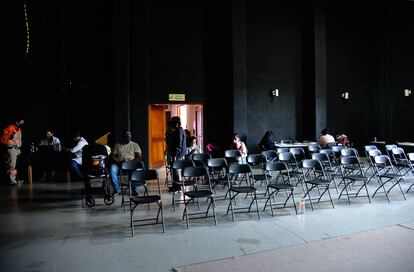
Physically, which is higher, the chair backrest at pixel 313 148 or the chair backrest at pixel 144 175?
the chair backrest at pixel 313 148

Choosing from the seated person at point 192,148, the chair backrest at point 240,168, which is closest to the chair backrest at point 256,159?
the chair backrest at point 240,168

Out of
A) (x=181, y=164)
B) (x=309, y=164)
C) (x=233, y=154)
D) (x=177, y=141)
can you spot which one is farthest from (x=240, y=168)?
(x=233, y=154)

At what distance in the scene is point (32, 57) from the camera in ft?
29.5

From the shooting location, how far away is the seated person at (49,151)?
852cm

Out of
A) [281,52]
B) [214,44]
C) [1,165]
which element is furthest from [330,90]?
[1,165]

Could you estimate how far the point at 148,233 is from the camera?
4535 mm

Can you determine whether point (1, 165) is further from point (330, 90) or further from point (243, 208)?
point (330, 90)

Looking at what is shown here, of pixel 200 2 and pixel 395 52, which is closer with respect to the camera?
pixel 200 2

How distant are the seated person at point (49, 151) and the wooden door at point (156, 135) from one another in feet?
8.56

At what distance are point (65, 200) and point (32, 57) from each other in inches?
176

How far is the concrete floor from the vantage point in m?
3.67

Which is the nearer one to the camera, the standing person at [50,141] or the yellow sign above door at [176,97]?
the standing person at [50,141]

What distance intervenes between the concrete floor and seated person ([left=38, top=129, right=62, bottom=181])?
224 centimetres

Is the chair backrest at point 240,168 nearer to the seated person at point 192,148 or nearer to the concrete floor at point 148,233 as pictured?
the concrete floor at point 148,233
